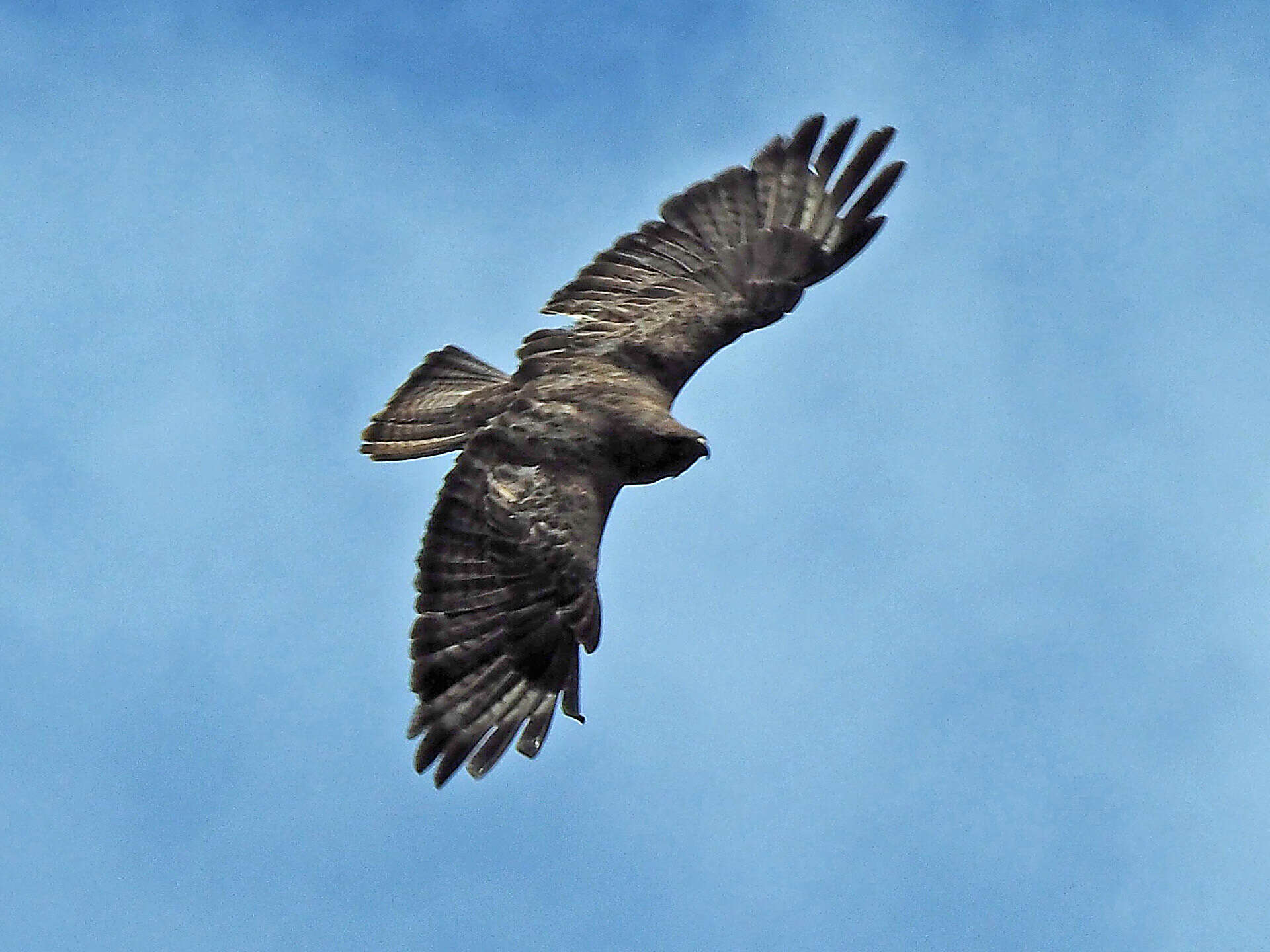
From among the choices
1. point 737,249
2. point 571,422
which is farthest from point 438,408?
point 737,249

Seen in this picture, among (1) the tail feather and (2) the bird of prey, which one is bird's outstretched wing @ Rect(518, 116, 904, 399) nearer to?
(2) the bird of prey

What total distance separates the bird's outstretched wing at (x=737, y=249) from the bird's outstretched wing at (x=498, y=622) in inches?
94.7

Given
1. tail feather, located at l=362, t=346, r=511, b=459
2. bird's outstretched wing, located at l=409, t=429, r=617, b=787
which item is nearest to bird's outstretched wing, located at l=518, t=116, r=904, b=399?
tail feather, located at l=362, t=346, r=511, b=459

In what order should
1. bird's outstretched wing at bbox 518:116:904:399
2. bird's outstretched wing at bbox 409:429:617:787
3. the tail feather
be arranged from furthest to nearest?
bird's outstretched wing at bbox 518:116:904:399 → the tail feather → bird's outstretched wing at bbox 409:429:617:787

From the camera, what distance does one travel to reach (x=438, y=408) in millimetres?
16312

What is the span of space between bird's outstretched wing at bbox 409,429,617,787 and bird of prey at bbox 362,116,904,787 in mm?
10

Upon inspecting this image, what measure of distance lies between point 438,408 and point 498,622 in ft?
7.71

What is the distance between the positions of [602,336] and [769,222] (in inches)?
73.8

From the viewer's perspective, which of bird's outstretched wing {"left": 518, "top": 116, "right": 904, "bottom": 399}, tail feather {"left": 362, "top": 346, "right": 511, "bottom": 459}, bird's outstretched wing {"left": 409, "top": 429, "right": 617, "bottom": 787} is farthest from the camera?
bird's outstretched wing {"left": 518, "top": 116, "right": 904, "bottom": 399}

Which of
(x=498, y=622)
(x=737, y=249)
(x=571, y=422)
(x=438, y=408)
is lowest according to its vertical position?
(x=498, y=622)

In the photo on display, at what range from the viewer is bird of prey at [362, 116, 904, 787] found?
574 inches

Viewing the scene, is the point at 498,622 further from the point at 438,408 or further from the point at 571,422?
the point at 438,408

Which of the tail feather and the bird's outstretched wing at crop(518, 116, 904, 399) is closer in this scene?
the tail feather

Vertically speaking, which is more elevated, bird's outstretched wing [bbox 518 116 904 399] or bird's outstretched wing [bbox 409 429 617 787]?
bird's outstretched wing [bbox 518 116 904 399]
